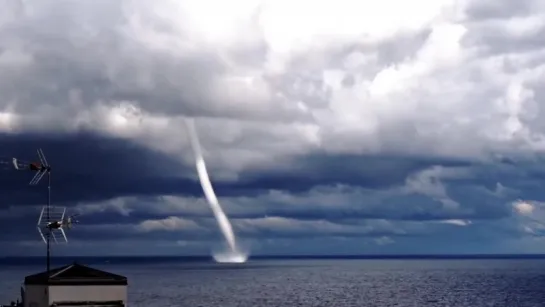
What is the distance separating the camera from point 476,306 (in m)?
196

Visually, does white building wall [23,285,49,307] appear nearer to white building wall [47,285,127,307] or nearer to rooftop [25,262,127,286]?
rooftop [25,262,127,286]

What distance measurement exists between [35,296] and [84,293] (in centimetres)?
418

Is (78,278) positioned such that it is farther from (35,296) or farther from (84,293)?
(35,296)

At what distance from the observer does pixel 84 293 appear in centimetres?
6016

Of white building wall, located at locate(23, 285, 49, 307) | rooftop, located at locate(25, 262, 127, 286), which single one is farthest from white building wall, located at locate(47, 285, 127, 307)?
white building wall, located at locate(23, 285, 49, 307)

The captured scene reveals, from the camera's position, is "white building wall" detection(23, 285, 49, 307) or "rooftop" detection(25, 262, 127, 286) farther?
"white building wall" detection(23, 285, 49, 307)

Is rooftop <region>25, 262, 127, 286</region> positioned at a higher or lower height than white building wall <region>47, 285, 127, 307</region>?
higher

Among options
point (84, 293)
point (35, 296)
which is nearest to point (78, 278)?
point (84, 293)

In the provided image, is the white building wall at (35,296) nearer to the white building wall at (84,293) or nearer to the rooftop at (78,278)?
the rooftop at (78,278)

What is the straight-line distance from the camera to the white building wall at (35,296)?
60.4 metres

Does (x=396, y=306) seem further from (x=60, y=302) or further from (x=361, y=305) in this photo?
(x=60, y=302)

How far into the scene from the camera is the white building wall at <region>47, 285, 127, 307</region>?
59834 millimetres

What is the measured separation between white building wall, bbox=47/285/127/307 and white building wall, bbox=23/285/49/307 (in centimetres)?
75

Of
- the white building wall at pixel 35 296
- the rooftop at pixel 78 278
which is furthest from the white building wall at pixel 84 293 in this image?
the white building wall at pixel 35 296
